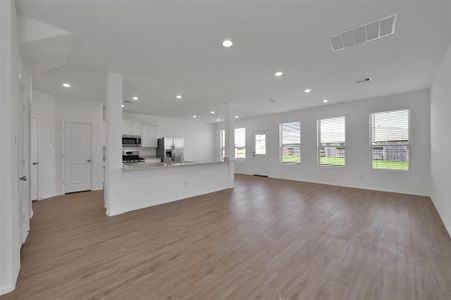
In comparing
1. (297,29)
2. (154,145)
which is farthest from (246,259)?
(154,145)

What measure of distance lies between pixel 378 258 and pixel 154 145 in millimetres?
7968

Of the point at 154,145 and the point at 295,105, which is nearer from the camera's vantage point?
the point at 295,105

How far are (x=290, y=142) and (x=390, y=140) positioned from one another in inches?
131

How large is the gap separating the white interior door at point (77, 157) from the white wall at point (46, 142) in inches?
12.2

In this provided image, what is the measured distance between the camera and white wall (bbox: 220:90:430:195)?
5.26m

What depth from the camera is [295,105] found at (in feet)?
22.8

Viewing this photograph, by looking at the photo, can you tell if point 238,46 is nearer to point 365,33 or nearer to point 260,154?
point 365,33

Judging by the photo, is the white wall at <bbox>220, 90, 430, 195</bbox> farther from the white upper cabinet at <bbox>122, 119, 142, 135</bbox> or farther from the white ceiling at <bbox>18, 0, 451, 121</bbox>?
the white upper cabinet at <bbox>122, 119, 142, 135</bbox>

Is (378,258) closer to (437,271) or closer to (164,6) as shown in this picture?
(437,271)

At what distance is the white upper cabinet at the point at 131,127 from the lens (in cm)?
727

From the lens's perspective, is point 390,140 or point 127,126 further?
point 127,126

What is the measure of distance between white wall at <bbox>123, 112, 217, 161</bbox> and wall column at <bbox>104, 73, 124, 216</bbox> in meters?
4.18

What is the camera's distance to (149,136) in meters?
8.23

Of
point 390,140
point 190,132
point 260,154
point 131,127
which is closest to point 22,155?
point 131,127
